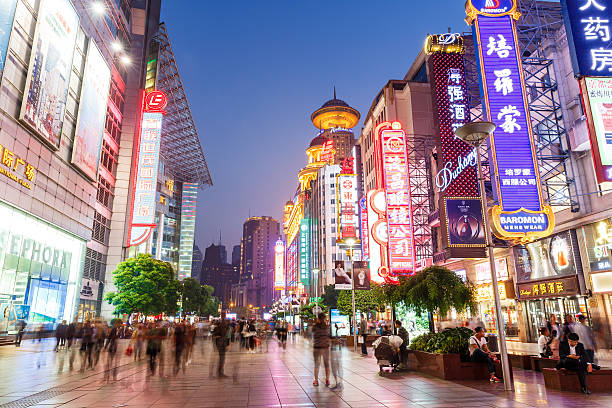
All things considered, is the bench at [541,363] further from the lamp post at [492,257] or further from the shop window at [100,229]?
the shop window at [100,229]

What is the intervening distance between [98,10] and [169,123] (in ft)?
148

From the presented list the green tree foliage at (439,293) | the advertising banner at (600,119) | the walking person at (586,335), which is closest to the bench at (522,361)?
the walking person at (586,335)

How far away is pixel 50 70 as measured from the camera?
3328cm

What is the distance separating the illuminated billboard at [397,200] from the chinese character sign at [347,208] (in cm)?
1664

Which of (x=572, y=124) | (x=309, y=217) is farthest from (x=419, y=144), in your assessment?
(x=309, y=217)

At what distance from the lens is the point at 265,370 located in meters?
16.5

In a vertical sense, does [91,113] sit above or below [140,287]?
above

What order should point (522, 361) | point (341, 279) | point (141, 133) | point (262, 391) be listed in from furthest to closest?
point (141, 133) → point (341, 279) → point (522, 361) → point (262, 391)

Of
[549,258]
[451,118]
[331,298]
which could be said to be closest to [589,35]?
[549,258]

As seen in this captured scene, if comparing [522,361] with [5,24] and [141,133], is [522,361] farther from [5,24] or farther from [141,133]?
[141,133]

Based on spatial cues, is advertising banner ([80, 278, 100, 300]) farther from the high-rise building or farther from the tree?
the tree

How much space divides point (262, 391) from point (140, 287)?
3721cm

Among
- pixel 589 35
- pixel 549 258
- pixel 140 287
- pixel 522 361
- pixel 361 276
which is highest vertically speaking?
pixel 589 35

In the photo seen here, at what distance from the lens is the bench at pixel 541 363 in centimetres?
1300
